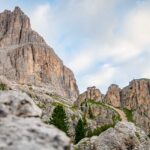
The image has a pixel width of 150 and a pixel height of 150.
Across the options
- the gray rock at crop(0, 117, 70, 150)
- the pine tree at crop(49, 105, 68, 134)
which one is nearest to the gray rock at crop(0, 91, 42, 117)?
the gray rock at crop(0, 117, 70, 150)

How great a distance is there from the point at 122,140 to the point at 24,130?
44.9 meters

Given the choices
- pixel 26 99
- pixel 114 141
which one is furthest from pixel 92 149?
pixel 26 99

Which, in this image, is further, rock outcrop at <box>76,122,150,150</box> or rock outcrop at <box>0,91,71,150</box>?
rock outcrop at <box>76,122,150,150</box>

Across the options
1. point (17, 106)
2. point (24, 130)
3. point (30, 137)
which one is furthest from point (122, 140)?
point (30, 137)

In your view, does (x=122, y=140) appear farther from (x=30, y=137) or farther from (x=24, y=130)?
(x=30, y=137)

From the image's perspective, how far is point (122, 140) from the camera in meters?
57.2

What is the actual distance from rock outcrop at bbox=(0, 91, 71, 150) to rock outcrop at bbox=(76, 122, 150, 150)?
42558 mm

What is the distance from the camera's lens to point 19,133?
13.2m

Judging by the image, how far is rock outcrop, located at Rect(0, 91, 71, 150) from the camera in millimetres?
12758

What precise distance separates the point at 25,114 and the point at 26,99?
21.0 inches

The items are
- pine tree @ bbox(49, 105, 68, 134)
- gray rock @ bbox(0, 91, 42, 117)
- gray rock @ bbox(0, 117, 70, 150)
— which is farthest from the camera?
pine tree @ bbox(49, 105, 68, 134)

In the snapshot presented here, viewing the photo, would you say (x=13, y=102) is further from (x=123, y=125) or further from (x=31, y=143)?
(x=123, y=125)

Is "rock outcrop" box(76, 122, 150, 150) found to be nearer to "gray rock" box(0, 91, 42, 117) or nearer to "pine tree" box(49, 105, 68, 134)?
"gray rock" box(0, 91, 42, 117)

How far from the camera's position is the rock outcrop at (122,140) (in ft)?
186
